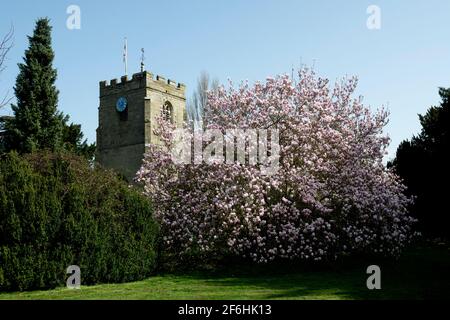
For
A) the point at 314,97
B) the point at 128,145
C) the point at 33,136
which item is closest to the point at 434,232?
the point at 314,97

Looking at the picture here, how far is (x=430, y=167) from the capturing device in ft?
65.3

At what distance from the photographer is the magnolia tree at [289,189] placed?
13.8 meters

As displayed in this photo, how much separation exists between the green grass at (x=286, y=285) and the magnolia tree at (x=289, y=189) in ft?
1.80

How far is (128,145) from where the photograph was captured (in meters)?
41.1

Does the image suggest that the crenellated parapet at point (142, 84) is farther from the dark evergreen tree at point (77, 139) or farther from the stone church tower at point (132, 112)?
the dark evergreen tree at point (77, 139)

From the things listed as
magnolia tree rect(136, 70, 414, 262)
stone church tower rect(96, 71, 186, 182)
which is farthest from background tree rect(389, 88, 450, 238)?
stone church tower rect(96, 71, 186, 182)

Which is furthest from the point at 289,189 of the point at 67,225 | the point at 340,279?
the point at 67,225

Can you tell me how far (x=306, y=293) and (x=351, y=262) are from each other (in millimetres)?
5344

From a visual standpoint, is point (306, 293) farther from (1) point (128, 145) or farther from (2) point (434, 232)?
(1) point (128, 145)

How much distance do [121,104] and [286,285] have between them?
111 ft

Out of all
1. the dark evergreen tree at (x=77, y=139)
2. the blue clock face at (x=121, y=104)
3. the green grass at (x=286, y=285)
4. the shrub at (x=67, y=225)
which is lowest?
the green grass at (x=286, y=285)

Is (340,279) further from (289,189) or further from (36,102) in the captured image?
(36,102)

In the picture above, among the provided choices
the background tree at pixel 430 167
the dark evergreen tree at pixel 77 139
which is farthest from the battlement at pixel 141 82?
the background tree at pixel 430 167

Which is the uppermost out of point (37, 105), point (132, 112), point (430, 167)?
point (132, 112)
